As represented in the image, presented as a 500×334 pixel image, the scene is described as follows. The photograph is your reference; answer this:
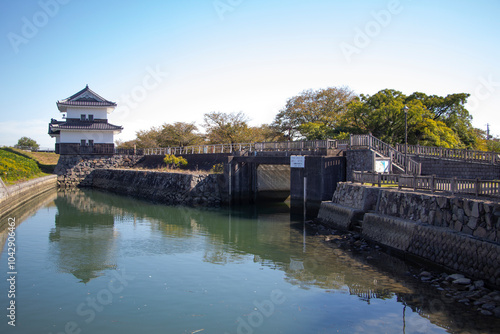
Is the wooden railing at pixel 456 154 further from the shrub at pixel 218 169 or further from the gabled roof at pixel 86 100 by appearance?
the gabled roof at pixel 86 100

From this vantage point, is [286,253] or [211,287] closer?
[211,287]

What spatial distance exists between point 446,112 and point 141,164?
120ft

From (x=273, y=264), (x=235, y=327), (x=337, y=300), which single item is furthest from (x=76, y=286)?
(x=337, y=300)

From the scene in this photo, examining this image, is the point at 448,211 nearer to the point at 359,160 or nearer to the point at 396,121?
the point at 359,160

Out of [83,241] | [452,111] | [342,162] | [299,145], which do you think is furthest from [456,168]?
[83,241]

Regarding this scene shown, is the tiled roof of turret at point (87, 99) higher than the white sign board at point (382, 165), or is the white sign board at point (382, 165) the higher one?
the tiled roof of turret at point (87, 99)

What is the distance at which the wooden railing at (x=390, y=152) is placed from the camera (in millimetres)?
23484

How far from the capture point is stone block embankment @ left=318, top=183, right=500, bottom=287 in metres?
11.7

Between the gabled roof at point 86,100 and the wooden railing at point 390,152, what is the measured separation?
3982 centimetres

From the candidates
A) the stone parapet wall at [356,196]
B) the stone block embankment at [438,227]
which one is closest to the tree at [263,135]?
the stone parapet wall at [356,196]

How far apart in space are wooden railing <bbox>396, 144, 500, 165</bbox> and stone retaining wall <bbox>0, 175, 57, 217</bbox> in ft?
84.3

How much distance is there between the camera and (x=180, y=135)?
59625 mm

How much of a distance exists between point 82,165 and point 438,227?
1897 inches

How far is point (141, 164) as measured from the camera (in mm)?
52031
